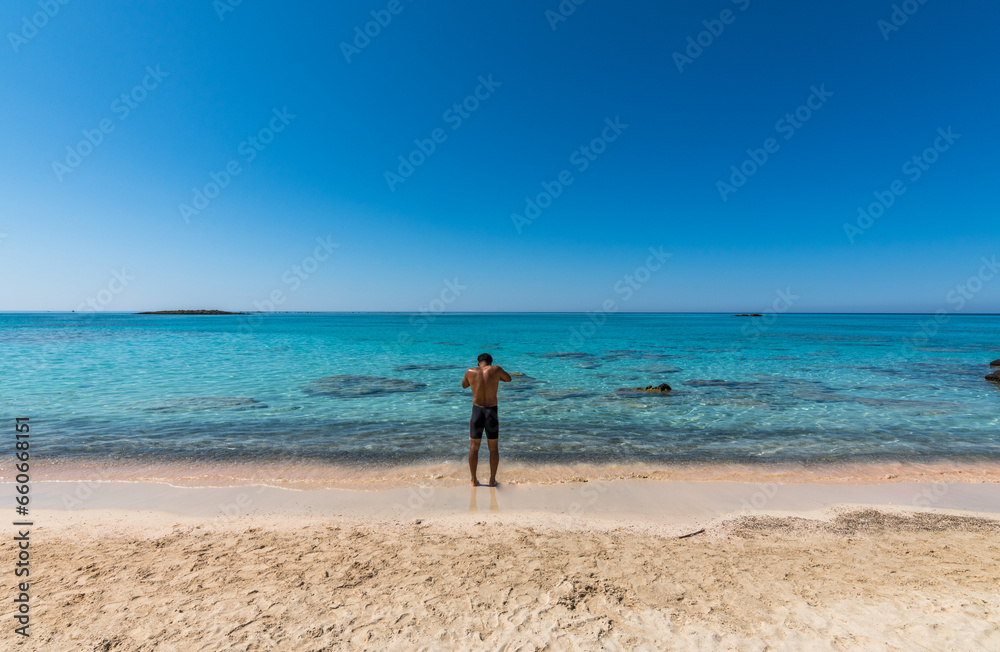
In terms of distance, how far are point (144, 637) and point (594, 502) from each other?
248 inches

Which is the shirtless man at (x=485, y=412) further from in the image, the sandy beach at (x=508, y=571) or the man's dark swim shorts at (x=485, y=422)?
the sandy beach at (x=508, y=571)

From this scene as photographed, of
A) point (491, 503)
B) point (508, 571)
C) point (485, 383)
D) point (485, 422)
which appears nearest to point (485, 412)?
point (485, 422)

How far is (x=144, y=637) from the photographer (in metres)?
4.10

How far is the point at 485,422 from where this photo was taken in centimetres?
873

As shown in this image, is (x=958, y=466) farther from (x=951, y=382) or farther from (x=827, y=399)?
(x=951, y=382)

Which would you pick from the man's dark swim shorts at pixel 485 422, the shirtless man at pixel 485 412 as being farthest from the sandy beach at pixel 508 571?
the man's dark swim shorts at pixel 485 422

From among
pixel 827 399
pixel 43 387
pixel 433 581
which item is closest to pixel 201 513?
pixel 433 581

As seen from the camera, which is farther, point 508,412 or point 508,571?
point 508,412

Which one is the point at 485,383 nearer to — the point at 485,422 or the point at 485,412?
the point at 485,412

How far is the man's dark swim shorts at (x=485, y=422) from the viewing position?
28.5 ft

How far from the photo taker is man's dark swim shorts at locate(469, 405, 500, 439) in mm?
8680

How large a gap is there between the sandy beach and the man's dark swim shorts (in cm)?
119

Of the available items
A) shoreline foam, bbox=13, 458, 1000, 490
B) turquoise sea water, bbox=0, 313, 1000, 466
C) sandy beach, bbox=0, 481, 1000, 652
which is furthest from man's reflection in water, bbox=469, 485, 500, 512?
turquoise sea water, bbox=0, 313, 1000, 466

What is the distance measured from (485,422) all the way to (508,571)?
358cm
